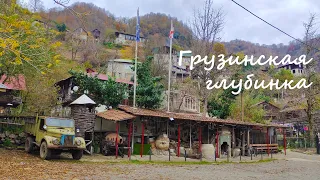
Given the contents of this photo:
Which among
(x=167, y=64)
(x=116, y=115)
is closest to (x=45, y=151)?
(x=116, y=115)

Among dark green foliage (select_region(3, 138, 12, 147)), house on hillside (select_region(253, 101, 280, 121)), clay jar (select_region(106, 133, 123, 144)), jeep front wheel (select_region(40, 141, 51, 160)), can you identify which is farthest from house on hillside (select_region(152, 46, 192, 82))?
jeep front wheel (select_region(40, 141, 51, 160))

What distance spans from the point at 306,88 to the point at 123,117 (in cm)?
2525

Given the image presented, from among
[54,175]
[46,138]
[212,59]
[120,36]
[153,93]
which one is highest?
[120,36]

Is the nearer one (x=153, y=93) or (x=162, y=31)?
(x=153, y=93)

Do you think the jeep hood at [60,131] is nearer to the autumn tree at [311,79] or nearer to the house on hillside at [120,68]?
the autumn tree at [311,79]

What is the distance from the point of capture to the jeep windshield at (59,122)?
1653 centimetres

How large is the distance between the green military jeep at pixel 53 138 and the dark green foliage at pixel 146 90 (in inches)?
355

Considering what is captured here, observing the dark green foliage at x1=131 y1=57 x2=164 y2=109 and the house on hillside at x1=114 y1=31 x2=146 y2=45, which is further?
the house on hillside at x1=114 y1=31 x2=146 y2=45

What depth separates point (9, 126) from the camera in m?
21.3

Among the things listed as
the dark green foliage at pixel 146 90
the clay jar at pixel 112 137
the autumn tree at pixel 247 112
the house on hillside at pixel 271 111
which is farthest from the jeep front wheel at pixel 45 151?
the house on hillside at pixel 271 111

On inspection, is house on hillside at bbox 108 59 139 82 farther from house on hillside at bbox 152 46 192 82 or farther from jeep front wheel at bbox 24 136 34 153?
jeep front wheel at bbox 24 136 34 153

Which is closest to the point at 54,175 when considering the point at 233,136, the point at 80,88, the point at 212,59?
the point at 80,88

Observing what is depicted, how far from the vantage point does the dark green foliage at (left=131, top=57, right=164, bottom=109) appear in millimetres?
25875

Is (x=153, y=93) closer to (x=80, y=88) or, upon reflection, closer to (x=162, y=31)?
(x=80, y=88)
